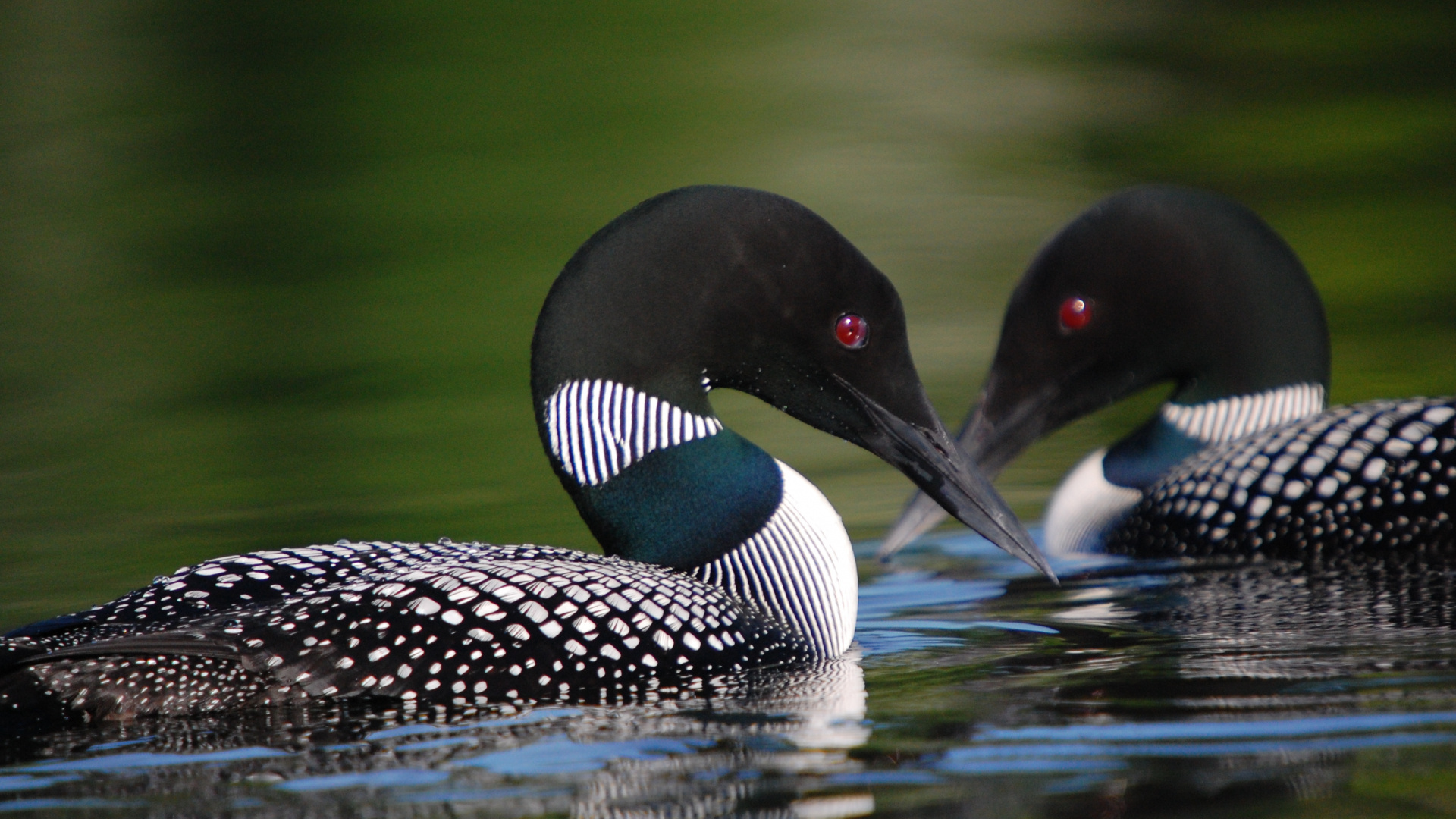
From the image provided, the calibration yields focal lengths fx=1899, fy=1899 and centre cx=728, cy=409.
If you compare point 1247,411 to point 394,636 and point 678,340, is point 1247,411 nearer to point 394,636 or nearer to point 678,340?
point 678,340

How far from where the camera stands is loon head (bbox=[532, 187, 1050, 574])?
3684 mm

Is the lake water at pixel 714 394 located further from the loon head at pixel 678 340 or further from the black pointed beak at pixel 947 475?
the loon head at pixel 678 340

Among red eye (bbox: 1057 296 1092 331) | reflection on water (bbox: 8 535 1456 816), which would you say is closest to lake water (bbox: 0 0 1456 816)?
reflection on water (bbox: 8 535 1456 816)

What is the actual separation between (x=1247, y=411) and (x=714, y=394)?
281cm

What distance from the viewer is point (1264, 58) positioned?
1288 centimetres

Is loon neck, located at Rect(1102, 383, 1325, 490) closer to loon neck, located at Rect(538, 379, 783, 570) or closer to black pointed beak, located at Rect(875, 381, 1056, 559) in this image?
→ black pointed beak, located at Rect(875, 381, 1056, 559)

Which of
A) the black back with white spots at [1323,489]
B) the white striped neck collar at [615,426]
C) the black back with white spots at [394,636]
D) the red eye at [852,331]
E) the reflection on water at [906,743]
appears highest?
the red eye at [852,331]

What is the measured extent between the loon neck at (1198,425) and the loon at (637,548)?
141 cm

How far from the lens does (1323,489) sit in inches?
175

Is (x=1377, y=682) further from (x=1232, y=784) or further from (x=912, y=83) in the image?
(x=912, y=83)

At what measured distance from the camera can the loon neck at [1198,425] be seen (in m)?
5.16

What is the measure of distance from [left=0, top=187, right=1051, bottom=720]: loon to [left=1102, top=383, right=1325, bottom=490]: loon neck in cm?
141

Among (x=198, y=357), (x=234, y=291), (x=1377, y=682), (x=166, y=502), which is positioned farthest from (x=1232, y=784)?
(x=234, y=291)

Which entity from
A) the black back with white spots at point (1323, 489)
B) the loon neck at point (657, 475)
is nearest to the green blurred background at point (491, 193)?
the black back with white spots at point (1323, 489)
